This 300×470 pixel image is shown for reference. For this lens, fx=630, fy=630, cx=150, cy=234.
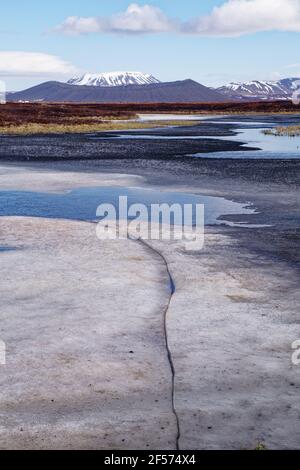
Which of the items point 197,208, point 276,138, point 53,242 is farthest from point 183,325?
point 276,138

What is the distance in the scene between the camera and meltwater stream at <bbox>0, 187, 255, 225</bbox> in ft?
59.5

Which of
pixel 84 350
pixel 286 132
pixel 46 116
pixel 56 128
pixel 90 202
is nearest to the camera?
pixel 84 350

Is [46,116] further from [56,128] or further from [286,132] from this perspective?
[286,132]

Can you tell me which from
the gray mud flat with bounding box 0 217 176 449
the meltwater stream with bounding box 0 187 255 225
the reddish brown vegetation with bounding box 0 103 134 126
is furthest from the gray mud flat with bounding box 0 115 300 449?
the reddish brown vegetation with bounding box 0 103 134 126

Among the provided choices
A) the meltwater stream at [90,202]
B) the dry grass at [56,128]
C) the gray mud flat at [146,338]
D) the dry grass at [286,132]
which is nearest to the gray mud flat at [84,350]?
the gray mud flat at [146,338]

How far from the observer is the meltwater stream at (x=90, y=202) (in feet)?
59.5

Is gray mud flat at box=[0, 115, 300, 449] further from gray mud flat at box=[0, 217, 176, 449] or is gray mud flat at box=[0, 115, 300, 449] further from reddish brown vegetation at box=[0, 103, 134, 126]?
reddish brown vegetation at box=[0, 103, 134, 126]

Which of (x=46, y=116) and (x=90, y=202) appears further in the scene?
(x=46, y=116)

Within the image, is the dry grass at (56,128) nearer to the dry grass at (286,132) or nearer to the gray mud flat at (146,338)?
the dry grass at (286,132)

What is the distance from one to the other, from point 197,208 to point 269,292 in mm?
8500

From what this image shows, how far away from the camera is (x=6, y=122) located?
Result: 225 feet

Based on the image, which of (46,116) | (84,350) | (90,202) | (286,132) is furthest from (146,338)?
(46,116)

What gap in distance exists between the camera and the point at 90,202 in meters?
20.2
